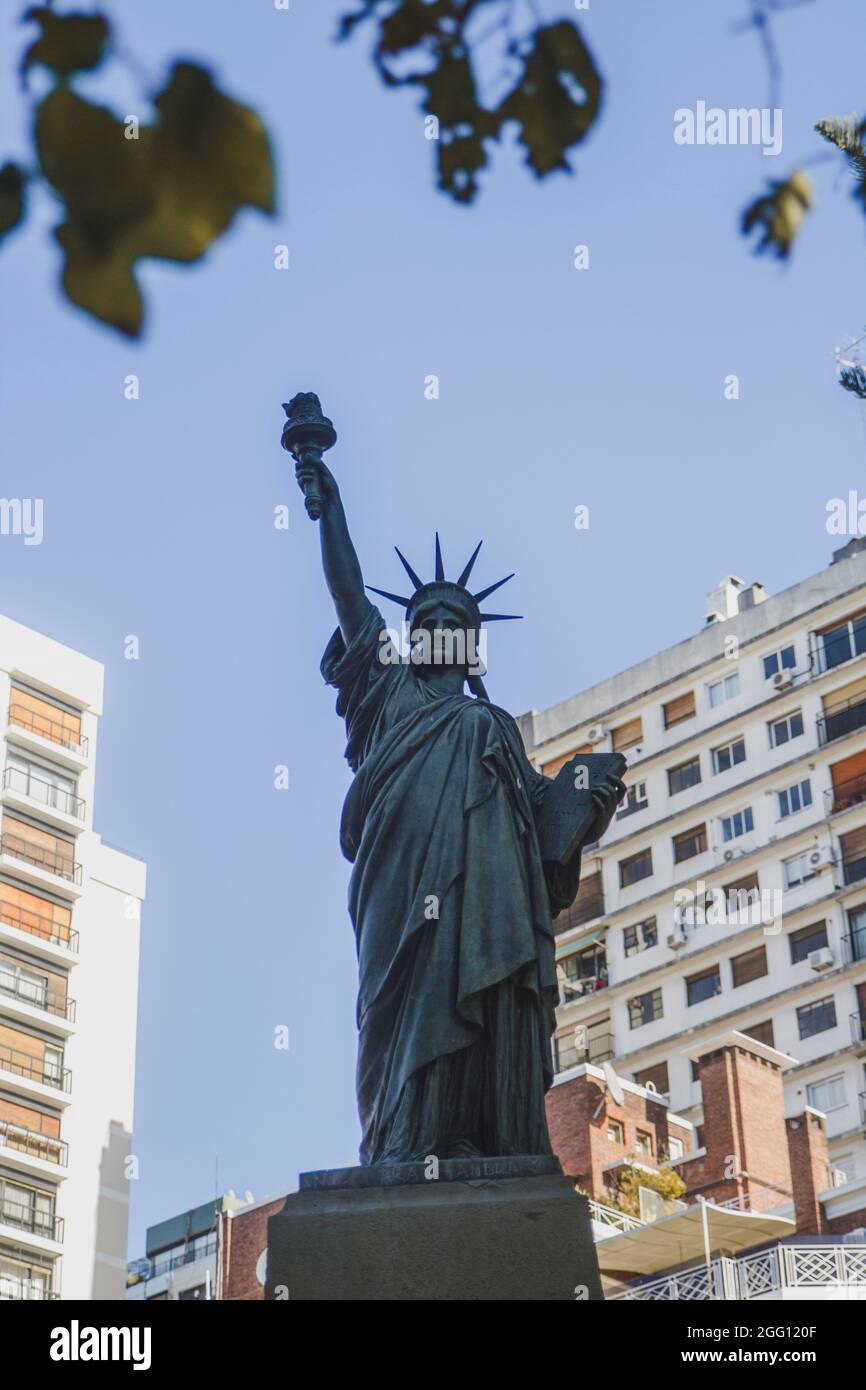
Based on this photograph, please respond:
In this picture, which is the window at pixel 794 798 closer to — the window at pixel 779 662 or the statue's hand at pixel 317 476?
the window at pixel 779 662

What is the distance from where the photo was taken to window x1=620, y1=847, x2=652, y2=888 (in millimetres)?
57438

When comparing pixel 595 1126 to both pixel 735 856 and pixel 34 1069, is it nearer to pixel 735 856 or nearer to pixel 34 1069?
pixel 735 856

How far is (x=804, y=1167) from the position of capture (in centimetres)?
4416

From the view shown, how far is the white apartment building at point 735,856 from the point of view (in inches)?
2042

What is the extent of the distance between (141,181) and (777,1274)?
29826 millimetres

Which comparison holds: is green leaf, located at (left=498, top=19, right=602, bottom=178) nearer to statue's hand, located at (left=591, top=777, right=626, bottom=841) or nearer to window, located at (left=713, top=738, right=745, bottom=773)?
statue's hand, located at (left=591, top=777, right=626, bottom=841)

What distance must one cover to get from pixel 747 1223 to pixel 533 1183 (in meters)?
36.1

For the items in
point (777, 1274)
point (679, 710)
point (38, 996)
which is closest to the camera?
point (777, 1274)

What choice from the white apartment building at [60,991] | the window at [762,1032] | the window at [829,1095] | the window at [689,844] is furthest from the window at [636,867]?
the white apartment building at [60,991]

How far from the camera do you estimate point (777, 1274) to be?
32281 mm

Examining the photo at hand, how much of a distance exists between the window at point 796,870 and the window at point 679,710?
17.3ft

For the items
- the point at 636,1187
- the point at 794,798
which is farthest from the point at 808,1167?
the point at 794,798

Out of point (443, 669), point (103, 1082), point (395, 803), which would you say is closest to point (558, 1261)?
point (395, 803)
